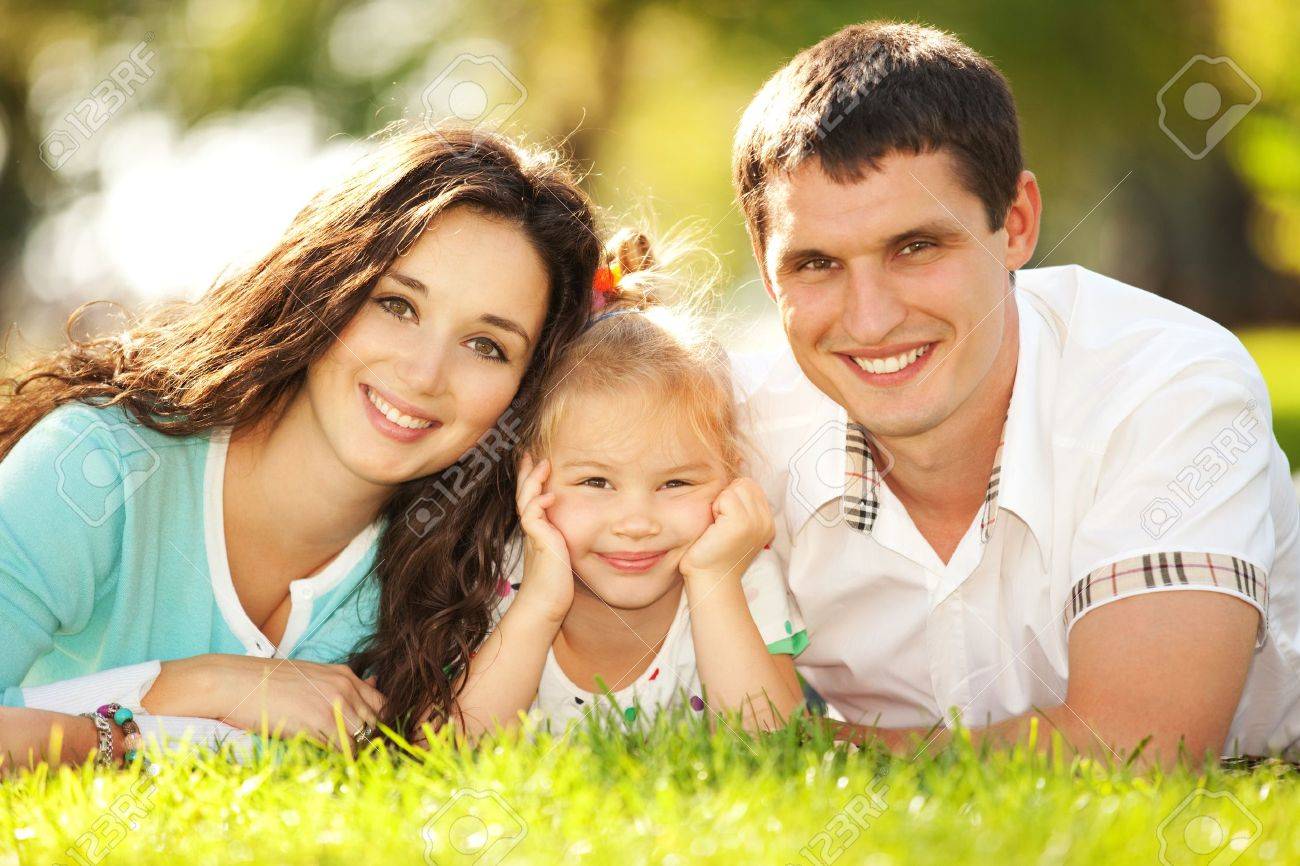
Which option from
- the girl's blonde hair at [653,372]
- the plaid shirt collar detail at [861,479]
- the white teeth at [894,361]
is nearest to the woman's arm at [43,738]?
the girl's blonde hair at [653,372]

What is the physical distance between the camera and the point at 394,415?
3.63 m

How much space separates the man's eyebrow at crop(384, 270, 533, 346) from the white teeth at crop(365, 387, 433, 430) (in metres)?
0.33

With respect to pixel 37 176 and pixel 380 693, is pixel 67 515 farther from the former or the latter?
pixel 37 176

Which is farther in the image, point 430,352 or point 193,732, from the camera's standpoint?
point 430,352

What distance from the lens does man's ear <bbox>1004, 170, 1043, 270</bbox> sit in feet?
Result: 11.7

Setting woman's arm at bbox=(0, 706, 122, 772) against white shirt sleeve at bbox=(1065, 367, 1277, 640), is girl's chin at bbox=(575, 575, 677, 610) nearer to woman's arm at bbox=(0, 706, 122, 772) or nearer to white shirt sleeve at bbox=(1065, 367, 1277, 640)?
white shirt sleeve at bbox=(1065, 367, 1277, 640)

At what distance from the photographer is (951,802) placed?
7.82 ft

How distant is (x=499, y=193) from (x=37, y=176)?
65.6 ft

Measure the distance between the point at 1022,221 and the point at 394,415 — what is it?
188 cm

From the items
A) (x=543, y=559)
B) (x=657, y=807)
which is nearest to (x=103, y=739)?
(x=543, y=559)

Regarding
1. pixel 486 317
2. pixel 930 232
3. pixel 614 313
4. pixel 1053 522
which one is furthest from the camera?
pixel 614 313

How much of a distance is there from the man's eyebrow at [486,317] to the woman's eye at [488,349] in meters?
0.07
